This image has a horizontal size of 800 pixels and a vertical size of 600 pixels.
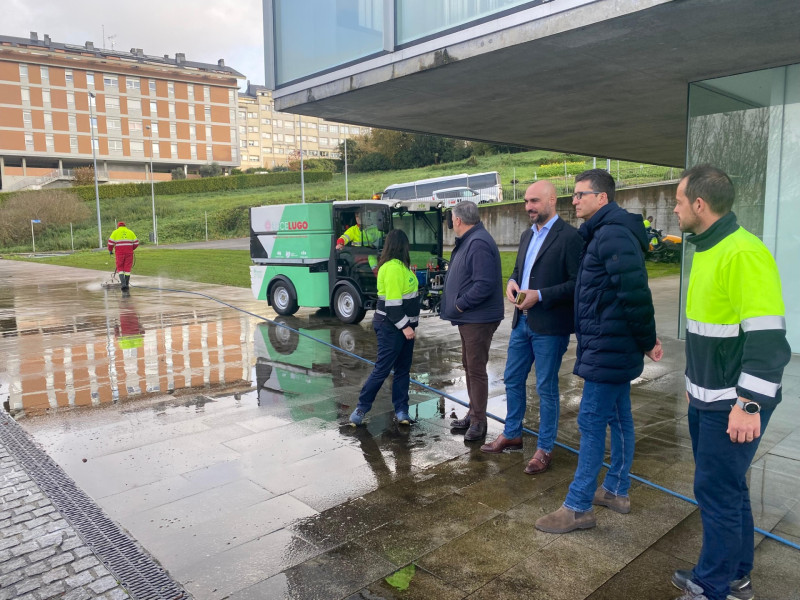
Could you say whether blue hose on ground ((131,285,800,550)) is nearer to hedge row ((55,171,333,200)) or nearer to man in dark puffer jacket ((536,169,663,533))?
man in dark puffer jacket ((536,169,663,533))

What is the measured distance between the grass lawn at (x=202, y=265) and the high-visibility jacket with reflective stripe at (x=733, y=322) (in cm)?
1514

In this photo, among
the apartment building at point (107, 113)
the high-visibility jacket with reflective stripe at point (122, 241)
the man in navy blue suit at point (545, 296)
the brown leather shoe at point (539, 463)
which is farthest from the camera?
the apartment building at point (107, 113)

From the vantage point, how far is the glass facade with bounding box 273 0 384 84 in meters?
7.03

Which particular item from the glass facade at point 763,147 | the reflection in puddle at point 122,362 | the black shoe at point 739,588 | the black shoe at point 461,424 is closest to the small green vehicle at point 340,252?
the reflection in puddle at point 122,362

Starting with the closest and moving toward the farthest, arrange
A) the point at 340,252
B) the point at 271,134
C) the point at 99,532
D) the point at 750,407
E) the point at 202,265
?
the point at 750,407 → the point at 99,532 → the point at 340,252 → the point at 202,265 → the point at 271,134

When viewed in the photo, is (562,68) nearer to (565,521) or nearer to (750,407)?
(565,521)

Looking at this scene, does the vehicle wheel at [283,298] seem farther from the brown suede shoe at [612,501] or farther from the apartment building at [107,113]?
the apartment building at [107,113]

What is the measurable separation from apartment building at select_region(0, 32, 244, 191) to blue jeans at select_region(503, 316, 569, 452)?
233 ft

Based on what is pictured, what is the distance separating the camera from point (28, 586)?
2977mm

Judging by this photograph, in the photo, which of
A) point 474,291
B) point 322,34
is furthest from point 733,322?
point 322,34

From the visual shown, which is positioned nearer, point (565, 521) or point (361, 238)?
point (565, 521)

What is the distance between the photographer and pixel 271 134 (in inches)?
4146

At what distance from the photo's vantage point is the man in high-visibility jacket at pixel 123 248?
1561 cm

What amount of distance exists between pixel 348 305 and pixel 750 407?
8.63 meters
